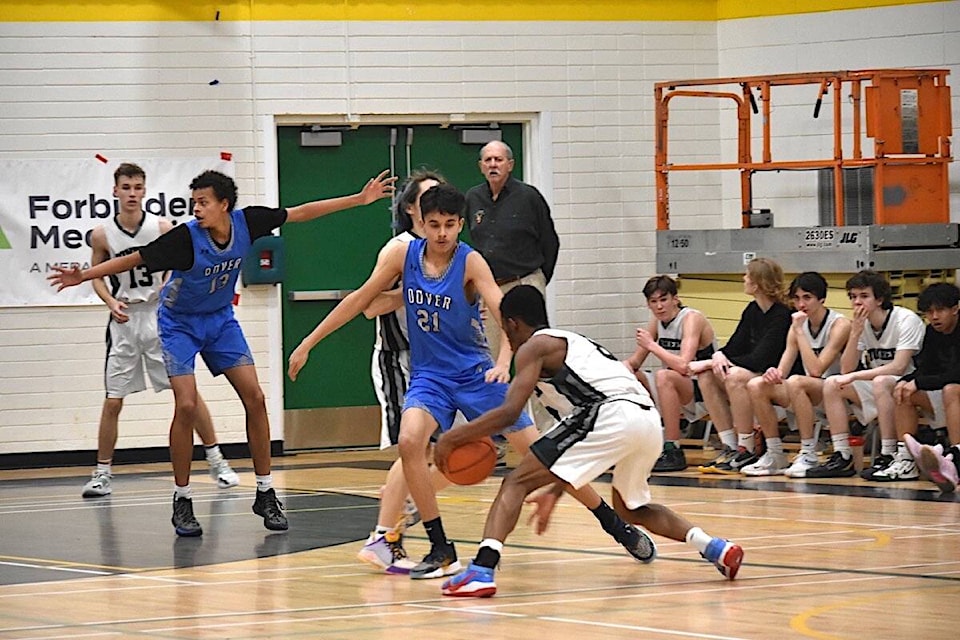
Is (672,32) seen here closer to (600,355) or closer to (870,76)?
(870,76)

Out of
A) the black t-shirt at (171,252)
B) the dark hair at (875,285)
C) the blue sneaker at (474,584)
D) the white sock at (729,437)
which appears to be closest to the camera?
the blue sneaker at (474,584)

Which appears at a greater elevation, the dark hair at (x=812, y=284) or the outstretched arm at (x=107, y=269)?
the outstretched arm at (x=107, y=269)

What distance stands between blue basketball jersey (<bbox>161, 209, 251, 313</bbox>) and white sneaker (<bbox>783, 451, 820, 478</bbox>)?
399 cm

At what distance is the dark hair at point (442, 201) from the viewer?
21.5 ft

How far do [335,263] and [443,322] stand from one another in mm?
6390

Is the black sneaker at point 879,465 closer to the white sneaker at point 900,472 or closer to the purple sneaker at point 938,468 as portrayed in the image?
the white sneaker at point 900,472

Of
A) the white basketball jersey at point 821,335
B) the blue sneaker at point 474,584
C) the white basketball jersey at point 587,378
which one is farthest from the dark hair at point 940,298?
the blue sneaker at point 474,584

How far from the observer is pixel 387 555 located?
22.1ft

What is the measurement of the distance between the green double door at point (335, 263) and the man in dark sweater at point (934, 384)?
14.6ft

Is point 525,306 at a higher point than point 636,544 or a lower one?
higher

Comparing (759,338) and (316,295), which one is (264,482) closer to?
(759,338)

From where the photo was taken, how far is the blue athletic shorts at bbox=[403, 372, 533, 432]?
21.9 ft

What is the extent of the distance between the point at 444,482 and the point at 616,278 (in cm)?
654

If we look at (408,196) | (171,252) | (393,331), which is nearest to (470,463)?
A: (393,331)
